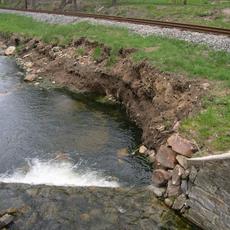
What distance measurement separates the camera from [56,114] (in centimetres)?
2102

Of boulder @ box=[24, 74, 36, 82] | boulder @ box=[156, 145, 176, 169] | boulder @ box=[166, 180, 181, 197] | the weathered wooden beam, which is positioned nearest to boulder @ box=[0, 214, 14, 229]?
boulder @ box=[166, 180, 181, 197]

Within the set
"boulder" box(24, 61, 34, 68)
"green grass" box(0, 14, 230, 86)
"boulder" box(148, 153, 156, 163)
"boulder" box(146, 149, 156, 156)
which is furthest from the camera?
"boulder" box(24, 61, 34, 68)

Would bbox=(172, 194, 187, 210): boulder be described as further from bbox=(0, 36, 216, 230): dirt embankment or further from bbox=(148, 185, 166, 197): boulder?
bbox=(148, 185, 166, 197): boulder

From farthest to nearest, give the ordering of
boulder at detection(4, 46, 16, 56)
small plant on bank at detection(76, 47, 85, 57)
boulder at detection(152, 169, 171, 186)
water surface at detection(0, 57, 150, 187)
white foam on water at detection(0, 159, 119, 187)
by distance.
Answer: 1. boulder at detection(4, 46, 16, 56)
2. small plant on bank at detection(76, 47, 85, 57)
3. water surface at detection(0, 57, 150, 187)
4. white foam on water at detection(0, 159, 119, 187)
5. boulder at detection(152, 169, 171, 186)

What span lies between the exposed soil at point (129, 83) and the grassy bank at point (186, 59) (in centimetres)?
60

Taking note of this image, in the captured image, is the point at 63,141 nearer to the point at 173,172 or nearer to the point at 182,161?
the point at 173,172

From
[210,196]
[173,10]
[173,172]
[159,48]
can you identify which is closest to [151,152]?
[173,172]

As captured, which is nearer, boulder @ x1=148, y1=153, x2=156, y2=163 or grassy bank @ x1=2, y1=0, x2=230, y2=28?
boulder @ x1=148, y1=153, x2=156, y2=163

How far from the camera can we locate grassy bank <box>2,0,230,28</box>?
117ft

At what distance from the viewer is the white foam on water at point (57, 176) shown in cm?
1446

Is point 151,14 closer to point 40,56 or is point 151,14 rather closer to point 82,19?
point 82,19

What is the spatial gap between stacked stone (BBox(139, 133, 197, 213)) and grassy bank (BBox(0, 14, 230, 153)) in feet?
2.06

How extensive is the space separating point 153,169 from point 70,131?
5380 mm

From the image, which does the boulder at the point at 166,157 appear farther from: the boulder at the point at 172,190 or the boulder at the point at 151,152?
the boulder at the point at 151,152
